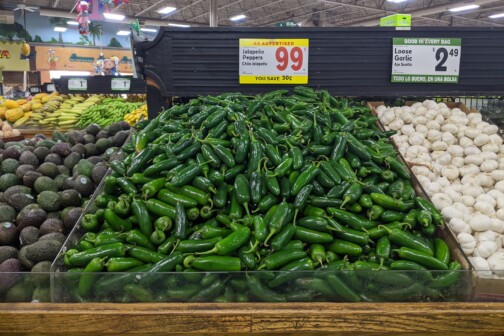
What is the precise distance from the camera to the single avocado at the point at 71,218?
2121mm

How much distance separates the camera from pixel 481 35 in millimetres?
2988

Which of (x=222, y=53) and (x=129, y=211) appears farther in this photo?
(x=222, y=53)

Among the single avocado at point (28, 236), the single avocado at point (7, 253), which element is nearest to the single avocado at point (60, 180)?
the single avocado at point (28, 236)

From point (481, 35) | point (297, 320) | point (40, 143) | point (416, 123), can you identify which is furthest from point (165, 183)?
point (481, 35)

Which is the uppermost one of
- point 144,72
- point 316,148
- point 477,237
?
point 144,72

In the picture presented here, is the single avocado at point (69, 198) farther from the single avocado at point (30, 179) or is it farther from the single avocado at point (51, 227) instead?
the single avocado at point (30, 179)

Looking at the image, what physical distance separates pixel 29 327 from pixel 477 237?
1.83 m

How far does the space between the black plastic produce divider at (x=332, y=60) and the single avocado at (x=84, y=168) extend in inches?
30.9


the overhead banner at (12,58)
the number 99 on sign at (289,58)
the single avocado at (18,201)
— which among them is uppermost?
the overhead banner at (12,58)

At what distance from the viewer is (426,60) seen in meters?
2.99

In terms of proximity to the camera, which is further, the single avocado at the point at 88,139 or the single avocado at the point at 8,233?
the single avocado at the point at 88,139

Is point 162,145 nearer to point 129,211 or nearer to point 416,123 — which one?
point 129,211

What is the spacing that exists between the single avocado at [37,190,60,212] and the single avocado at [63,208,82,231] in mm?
165

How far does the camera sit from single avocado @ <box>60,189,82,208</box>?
229cm
